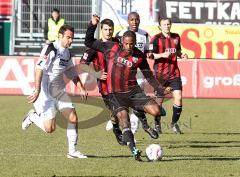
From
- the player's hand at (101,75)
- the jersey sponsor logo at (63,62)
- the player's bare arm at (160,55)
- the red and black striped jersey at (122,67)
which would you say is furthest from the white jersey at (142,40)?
the jersey sponsor logo at (63,62)

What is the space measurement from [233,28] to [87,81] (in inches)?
284

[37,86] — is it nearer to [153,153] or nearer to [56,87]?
[56,87]

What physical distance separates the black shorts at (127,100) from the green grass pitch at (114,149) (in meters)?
0.76

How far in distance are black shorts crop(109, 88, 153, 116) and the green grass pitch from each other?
0.76 meters

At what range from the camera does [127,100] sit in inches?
469

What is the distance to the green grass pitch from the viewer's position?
10.4m

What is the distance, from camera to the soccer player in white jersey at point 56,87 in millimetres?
11539

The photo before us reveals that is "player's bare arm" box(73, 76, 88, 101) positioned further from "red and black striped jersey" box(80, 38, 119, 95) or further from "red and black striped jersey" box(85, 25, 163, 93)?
"red and black striped jersey" box(80, 38, 119, 95)

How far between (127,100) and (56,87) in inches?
43.9

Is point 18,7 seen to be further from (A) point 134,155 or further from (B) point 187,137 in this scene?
(A) point 134,155

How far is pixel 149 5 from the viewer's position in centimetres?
2848

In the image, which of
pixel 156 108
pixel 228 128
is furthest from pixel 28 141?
pixel 228 128

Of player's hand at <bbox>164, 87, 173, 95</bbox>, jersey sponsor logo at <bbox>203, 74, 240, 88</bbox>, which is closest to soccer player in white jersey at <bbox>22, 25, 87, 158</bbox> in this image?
player's hand at <bbox>164, 87, 173, 95</bbox>

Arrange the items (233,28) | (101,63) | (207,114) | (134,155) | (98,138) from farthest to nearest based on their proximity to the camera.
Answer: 1. (233,28)
2. (207,114)
3. (98,138)
4. (101,63)
5. (134,155)
